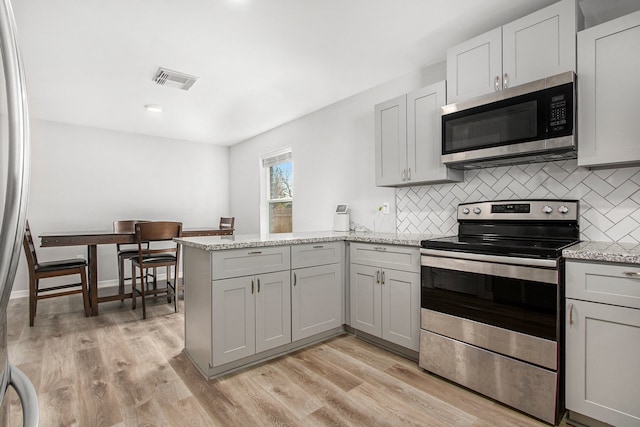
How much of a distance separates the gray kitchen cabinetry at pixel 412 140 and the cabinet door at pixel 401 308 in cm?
80

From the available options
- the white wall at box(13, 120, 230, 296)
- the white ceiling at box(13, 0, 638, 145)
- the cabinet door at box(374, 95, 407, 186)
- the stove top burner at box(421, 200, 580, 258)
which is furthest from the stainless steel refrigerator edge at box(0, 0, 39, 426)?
the white wall at box(13, 120, 230, 296)

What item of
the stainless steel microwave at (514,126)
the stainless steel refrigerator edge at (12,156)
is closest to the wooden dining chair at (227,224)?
the stainless steel microwave at (514,126)

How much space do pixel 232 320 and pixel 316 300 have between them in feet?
2.46

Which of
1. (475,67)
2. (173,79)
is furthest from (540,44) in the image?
(173,79)

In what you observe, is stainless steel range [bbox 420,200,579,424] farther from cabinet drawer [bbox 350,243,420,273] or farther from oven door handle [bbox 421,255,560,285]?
cabinet drawer [bbox 350,243,420,273]

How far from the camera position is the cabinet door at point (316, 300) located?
2555 mm

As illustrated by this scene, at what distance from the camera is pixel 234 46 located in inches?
99.0

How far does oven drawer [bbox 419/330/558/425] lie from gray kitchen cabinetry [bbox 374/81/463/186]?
3.94 ft

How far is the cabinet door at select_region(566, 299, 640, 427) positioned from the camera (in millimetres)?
1489

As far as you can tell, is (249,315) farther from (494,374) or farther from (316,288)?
(494,374)

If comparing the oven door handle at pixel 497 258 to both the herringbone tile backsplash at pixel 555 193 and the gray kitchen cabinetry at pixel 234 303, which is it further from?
the gray kitchen cabinetry at pixel 234 303

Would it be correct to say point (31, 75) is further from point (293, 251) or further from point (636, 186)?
point (636, 186)

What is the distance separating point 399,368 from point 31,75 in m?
3.99

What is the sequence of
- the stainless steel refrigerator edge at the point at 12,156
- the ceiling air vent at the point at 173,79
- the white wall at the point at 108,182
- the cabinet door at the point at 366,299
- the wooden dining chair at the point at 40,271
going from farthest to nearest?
1. the white wall at the point at 108,182
2. the wooden dining chair at the point at 40,271
3. the ceiling air vent at the point at 173,79
4. the cabinet door at the point at 366,299
5. the stainless steel refrigerator edge at the point at 12,156
